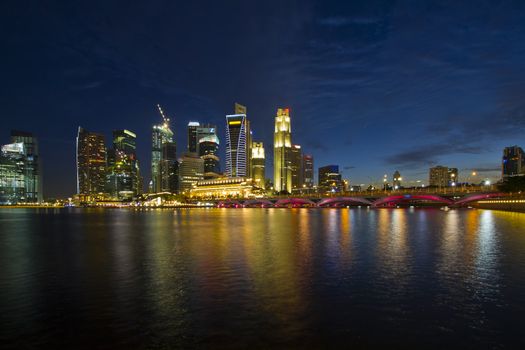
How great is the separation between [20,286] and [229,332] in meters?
13.7

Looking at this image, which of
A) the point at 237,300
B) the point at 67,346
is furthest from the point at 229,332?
the point at 67,346

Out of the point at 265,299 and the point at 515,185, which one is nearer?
the point at 265,299

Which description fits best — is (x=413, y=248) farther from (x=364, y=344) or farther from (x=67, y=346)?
(x=67, y=346)

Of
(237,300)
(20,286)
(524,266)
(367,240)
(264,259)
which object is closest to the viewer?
(237,300)

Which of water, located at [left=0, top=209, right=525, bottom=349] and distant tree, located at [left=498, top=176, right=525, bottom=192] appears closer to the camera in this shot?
water, located at [left=0, top=209, right=525, bottom=349]

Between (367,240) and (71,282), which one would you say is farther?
(367,240)

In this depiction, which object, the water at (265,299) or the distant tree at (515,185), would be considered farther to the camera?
the distant tree at (515,185)

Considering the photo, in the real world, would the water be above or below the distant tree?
below

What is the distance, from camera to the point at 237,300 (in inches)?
632

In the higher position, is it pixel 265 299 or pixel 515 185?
pixel 515 185

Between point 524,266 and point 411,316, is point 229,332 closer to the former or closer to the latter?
point 411,316

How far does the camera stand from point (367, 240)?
3725 cm

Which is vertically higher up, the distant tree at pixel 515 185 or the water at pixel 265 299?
the distant tree at pixel 515 185

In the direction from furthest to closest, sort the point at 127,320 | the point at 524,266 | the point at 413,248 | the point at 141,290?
the point at 413,248 < the point at 524,266 < the point at 141,290 < the point at 127,320
